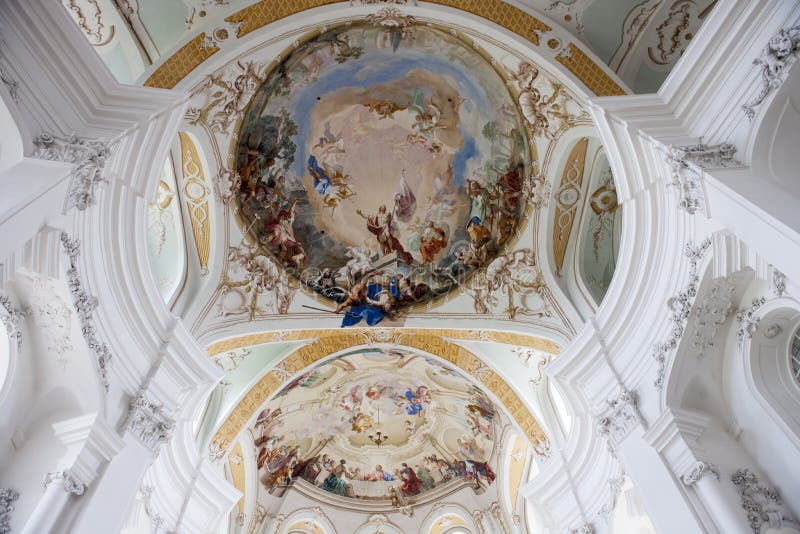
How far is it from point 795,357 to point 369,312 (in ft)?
26.8

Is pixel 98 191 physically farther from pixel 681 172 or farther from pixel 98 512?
pixel 681 172

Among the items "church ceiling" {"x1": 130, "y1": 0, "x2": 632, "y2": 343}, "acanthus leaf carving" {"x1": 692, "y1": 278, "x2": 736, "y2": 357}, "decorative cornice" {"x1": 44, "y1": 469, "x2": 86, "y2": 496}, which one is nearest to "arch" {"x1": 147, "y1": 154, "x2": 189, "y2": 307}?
"church ceiling" {"x1": 130, "y1": 0, "x2": 632, "y2": 343}

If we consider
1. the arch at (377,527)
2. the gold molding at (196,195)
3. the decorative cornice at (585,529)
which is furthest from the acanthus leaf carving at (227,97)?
the arch at (377,527)

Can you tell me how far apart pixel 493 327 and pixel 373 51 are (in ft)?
20.3

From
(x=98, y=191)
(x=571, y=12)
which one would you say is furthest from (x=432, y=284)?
(x=98, y=191)

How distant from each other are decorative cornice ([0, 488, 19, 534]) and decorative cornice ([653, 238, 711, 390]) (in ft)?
27.9

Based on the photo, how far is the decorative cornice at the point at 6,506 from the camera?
22.8 feet

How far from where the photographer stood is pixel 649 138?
8.38 meters

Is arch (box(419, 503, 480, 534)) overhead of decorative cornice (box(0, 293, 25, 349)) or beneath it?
overhead

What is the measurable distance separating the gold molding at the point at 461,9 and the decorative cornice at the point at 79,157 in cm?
231

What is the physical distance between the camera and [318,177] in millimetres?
13430

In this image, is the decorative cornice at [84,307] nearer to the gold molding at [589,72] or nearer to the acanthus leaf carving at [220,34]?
the acanthus leaf carving at [220,34]

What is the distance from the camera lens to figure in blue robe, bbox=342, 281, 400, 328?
43.9ft

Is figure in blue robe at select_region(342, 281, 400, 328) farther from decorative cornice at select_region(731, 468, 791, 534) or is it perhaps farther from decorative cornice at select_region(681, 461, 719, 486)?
decorative cornice at select_region(731, 468, 791, 534)
